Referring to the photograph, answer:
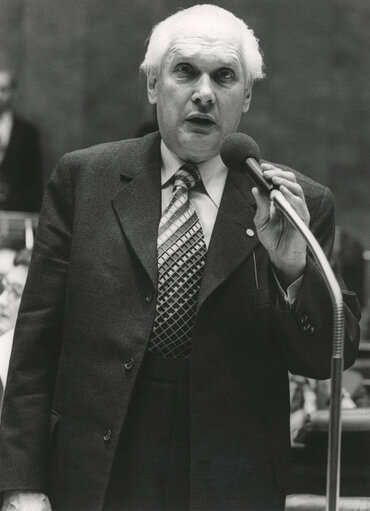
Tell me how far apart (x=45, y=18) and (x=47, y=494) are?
490 cm

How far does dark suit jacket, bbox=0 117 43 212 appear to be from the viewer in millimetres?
5535

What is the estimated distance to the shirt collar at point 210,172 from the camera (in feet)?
5.96

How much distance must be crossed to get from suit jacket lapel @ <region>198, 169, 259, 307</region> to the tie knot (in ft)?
0.22

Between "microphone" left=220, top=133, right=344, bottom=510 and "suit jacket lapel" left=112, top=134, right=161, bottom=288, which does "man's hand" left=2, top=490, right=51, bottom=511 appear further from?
"microphone" left=220, top=133, right=344, bottom=510

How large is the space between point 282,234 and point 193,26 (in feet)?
1.61

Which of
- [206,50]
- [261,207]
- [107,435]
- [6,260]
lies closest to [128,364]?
[107,435]

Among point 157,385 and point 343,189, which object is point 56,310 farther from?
point 343,189

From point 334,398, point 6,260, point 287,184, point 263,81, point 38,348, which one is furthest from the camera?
point 263,81

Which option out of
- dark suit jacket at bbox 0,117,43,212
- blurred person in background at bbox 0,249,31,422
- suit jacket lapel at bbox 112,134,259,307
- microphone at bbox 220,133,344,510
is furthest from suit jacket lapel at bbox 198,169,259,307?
dark suit jacket at bbox 0,117,43,212

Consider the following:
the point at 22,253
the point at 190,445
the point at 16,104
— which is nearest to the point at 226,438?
the point at 190,445

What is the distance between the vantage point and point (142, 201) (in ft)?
5.85

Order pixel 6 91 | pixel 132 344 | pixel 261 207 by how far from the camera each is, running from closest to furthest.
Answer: pixel 261 207, pixel 132 344, pixel 6 91

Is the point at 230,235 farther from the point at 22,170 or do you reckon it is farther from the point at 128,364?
the point at 22,170

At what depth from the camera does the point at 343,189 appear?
619cm
